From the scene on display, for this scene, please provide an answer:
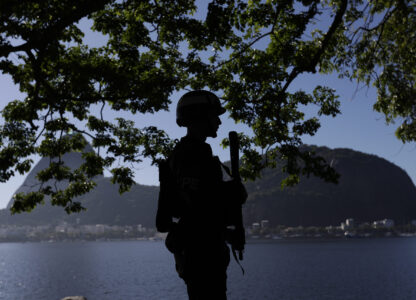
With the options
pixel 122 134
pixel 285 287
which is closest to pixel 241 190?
pixel 122 134

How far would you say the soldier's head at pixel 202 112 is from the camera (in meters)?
4.91

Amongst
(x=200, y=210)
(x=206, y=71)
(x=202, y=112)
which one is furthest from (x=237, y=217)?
(x=206, y=71)

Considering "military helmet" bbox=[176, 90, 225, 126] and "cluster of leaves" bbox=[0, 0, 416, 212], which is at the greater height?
"cluster of leaves" bbox=[0, 0, 416, 212]

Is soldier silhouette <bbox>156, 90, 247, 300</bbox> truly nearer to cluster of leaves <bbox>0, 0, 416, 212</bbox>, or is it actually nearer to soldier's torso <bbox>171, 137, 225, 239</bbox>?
soldier's torso <bbox>171, 137, 225, 239</bbox>

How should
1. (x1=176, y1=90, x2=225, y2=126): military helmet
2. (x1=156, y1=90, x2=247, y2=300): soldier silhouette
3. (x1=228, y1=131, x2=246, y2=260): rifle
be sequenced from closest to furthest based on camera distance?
(x1=156, y1=90, x2=247, y2=300): soldier silhouette, (x1=228, y1=131, x2=246, y2=260): rifle, (x1=176, y1=90, x2=225, y2=126): military helmet

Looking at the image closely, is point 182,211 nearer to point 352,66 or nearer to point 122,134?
point 352,66

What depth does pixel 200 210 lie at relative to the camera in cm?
466

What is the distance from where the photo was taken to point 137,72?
567 inches

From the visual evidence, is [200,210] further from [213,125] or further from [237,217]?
[213,125]

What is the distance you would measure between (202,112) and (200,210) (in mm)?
1186

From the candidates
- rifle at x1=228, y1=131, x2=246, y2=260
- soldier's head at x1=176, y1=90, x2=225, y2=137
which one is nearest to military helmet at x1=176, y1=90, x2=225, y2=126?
soldier's head at x1=176, y1=90, x2=225, y2=137

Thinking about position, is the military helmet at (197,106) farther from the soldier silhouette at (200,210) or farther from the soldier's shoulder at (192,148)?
the soldier's shoulder at (192,148)

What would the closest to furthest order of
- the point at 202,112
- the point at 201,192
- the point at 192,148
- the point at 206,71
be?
1. the point at 201,192
2. the point at 192,148
3. the point at 202,112
4. the point at 206,71

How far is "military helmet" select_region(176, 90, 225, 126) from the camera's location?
4902mm
